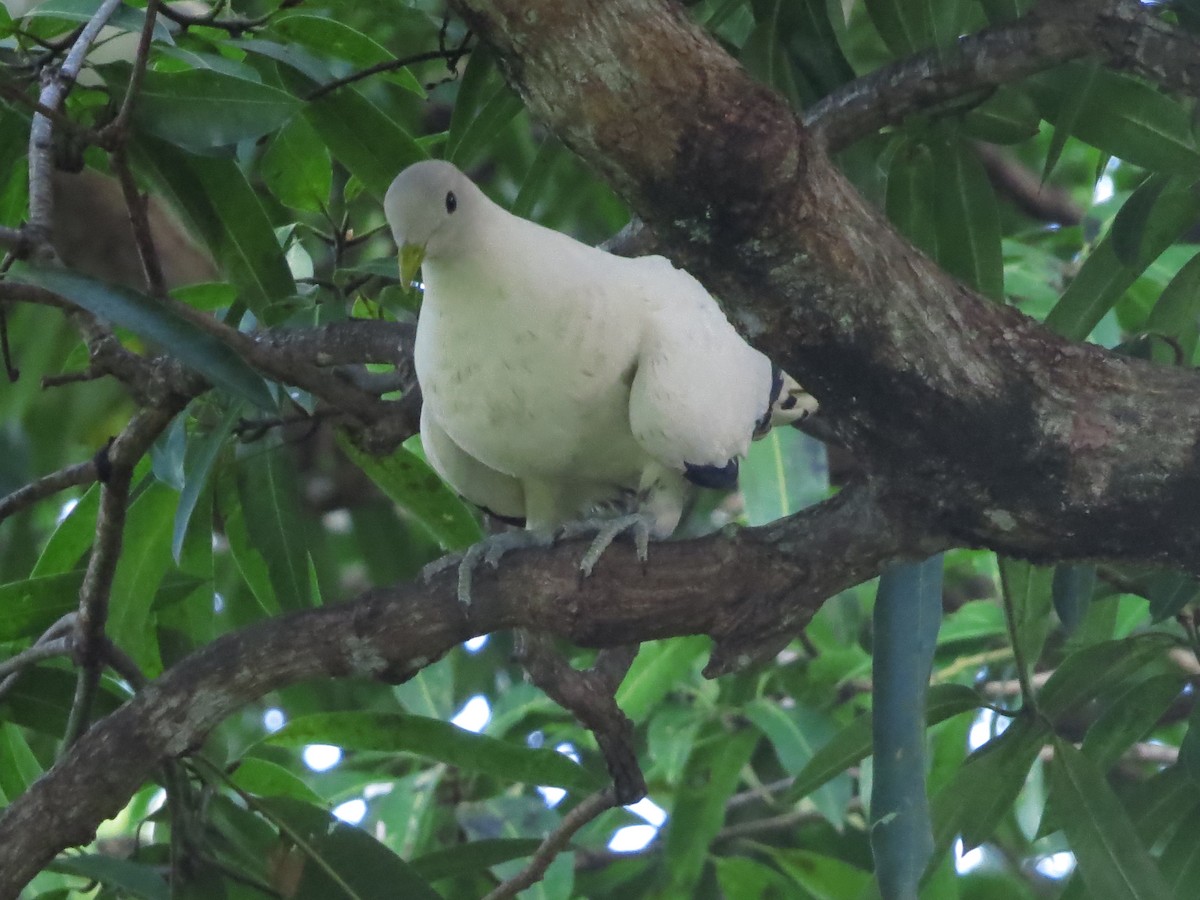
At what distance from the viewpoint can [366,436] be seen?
80.7 inches

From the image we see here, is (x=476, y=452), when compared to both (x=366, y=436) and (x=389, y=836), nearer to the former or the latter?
(x=366, y=436)

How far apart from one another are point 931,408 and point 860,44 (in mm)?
1464

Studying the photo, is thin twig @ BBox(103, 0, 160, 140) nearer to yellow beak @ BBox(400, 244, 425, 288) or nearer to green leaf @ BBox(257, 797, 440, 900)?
yellow beak @ BBox(400, 244, 425, 288)

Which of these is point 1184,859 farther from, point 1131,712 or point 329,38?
point 329,38

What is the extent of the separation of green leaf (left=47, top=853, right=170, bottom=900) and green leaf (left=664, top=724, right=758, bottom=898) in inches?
49.7

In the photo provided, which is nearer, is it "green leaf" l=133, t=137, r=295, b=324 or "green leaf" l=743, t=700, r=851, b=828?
"green leaf" l=133, t=137, r=295, b=324

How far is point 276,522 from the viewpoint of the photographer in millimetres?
2213

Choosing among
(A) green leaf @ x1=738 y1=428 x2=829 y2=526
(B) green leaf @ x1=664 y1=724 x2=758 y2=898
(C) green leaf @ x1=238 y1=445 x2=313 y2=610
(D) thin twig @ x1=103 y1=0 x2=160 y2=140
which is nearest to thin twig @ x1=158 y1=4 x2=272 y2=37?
(D) thin twig @ x1=103 y1=0 x2=160 y2=140

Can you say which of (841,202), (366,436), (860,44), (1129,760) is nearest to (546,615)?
(366,436)

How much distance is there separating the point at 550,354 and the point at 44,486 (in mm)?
670

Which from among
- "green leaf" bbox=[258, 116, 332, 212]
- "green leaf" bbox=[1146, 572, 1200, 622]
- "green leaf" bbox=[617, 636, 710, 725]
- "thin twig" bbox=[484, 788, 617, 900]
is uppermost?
"green leaf" bbox=[258, 116, 332, 212]

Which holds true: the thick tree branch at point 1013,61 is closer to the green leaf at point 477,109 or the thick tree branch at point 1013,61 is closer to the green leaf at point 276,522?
the green leaf at point 477,109

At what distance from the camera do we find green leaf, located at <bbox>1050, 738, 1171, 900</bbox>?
6.19 feet

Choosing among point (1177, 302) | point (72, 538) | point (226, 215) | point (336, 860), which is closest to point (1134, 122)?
point (1177, 302)
